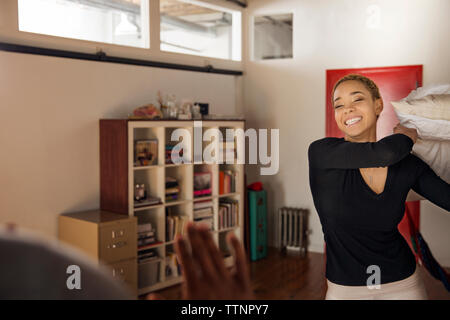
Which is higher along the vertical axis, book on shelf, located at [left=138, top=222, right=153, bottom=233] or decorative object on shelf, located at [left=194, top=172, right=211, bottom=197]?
decorative object on shelf, located at [left=194, top=172, right=211, bottom=197]

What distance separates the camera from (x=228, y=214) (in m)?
5.49

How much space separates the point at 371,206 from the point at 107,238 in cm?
286

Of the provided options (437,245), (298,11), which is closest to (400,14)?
(298,11)

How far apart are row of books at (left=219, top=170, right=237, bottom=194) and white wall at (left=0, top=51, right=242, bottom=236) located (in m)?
1.23

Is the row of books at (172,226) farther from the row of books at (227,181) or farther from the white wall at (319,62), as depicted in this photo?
the white wall at (319,62)

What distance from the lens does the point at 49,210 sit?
14.0ft

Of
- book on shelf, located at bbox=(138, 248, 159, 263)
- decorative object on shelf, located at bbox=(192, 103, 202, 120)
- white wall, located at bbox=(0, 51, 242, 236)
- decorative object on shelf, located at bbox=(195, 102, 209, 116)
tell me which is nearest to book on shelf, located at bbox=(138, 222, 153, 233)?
book on shelf, located at bbox=(138, 248, 159, 263)

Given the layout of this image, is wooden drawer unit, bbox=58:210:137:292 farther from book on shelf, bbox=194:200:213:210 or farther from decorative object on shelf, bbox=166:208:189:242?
book on shelf, bbox=194:200:213:210

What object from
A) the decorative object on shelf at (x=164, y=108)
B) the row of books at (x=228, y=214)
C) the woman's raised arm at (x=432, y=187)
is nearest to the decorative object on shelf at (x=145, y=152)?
the decorative object on shelf at (x=164, y=108)

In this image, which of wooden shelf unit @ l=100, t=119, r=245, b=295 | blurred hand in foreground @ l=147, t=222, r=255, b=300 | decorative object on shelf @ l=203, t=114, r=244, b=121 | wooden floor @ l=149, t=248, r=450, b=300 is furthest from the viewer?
decorative object on shelf @ l=203, t=114, r=244, b=121

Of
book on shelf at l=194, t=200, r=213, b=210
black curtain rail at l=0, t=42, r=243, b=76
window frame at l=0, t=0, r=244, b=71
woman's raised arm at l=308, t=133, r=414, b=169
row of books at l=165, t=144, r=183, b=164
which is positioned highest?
window frame at l=0, t=0, r=244, b=71

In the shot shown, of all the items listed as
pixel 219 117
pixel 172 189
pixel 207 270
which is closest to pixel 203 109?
pixel 219 117

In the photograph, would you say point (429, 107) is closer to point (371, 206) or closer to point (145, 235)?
point (371, 206)

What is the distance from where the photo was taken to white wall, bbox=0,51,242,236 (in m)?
3.96
